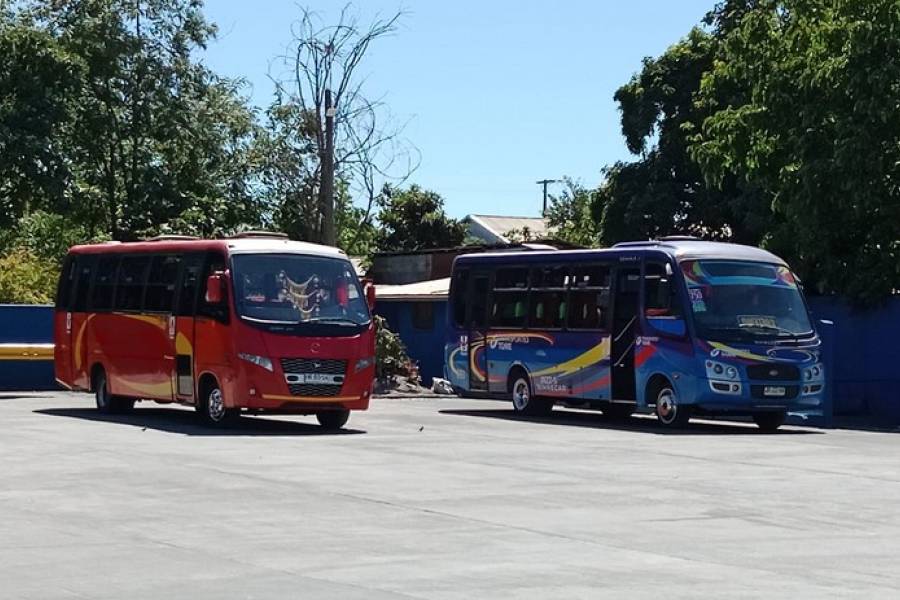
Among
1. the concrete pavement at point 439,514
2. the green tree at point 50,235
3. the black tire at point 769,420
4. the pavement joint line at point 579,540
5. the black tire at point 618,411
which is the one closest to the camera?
the concrete pavement at point 439,514

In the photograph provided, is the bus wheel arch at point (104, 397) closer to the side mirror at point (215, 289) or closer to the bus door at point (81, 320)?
the bus door at point (81, 320)

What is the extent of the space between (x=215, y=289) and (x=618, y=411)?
834 centimetres

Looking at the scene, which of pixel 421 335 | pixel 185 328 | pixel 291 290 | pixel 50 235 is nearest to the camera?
pixel 291 290

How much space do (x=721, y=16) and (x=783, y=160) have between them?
1436 cm

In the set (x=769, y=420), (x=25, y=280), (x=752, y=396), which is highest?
(x=25, y=280)

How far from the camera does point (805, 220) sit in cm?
3256

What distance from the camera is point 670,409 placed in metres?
26.9

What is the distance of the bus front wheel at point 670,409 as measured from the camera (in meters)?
26.7

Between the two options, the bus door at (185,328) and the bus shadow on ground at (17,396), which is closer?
the bus door at (185,328)

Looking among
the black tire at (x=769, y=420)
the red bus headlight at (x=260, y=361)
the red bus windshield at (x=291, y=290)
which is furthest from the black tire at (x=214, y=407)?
the black tire at (x=769, y=420)

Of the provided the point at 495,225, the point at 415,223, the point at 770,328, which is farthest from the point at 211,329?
the point at 495,225

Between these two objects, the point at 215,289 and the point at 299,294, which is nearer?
the point at 215,289

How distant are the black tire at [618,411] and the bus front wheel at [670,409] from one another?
225 centimetres

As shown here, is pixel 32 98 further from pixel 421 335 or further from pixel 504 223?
pixel 504 223
